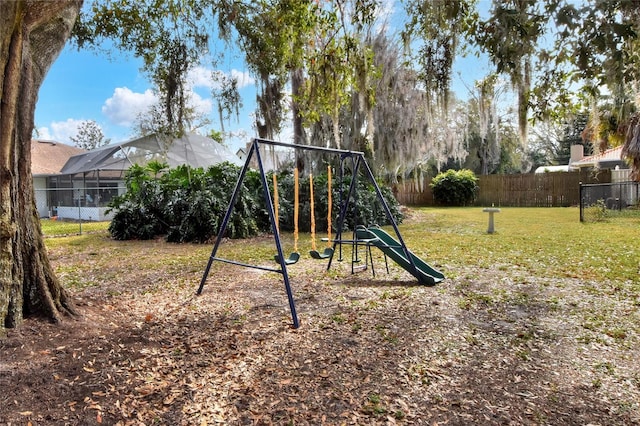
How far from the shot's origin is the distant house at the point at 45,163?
18.6 m

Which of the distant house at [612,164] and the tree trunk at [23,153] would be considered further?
the distant house at [612,164]

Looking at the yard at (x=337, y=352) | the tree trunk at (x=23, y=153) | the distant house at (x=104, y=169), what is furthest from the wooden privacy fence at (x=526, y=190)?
the tree trunk at (x=23, y=153)

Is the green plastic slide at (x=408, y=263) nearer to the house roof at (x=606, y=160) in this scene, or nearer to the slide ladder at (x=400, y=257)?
the slide ladder at (x=400, y=257)

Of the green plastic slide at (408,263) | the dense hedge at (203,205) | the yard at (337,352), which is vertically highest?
→ the dense hedge at (203,205)

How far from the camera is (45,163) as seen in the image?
20516 millimetres

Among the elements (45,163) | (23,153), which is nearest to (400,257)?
(23,153)

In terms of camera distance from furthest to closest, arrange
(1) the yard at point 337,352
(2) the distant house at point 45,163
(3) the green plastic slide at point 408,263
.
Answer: (2) the distant house at point 45,163
(3) the green plastic slide at point 408,263
(1) the yard at point 337,352

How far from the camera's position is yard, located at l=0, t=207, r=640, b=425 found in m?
2.24

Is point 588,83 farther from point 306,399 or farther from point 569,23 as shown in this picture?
point 306,399

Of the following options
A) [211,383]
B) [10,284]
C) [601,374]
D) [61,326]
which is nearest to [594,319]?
[601,374]

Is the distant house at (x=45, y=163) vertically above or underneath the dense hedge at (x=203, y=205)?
above

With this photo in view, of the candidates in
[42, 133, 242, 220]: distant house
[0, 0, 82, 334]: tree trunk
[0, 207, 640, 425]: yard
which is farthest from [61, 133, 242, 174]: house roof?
[0, 0, 82, 334]: tree trunk

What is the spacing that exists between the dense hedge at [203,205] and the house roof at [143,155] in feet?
18.4

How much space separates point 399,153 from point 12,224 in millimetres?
11630
